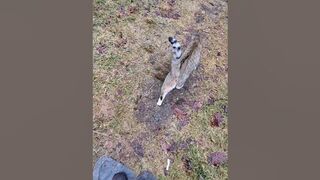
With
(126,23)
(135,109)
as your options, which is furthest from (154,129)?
(126,23)

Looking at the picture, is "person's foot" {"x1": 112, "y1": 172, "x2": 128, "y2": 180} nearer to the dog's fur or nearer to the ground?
the ground

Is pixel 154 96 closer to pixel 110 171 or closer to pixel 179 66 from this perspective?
pixel 179 66

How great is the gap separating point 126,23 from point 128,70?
1.10ft

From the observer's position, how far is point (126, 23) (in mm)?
3666

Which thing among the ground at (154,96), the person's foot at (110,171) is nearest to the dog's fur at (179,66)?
the ground at (154,96)

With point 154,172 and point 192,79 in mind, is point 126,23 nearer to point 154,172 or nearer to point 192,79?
point 192,79

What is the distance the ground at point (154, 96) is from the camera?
3.46 meters

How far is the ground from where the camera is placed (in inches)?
136

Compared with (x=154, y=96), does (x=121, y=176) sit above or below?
below

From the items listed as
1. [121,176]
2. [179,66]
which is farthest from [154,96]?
[121,176]

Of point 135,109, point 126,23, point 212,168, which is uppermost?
point 126,23

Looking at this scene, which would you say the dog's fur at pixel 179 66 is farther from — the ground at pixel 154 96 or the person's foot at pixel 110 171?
the person's foot at pixel 110 171

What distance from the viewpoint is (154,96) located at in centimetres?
358

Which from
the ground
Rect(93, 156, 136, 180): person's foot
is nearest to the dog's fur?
the ground
